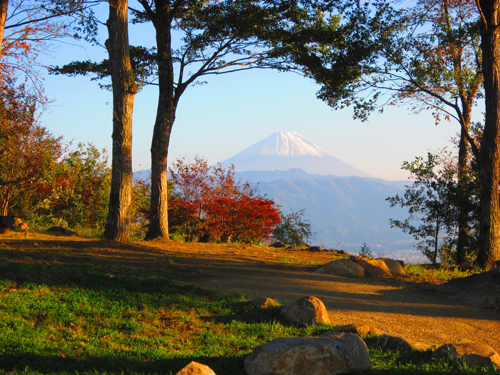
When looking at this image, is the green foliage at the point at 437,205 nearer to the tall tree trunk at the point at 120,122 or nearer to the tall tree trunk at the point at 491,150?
the tall tree trunk at the point at 491,150

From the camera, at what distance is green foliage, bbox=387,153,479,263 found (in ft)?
42.3

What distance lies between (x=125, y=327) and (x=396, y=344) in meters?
3.01

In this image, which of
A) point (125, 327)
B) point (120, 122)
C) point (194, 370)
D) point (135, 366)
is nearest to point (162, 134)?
point (120, 122)

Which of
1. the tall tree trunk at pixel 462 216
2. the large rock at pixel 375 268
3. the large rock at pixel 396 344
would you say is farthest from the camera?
the tall tree trunk at pixel 462 216

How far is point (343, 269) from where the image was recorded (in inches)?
355

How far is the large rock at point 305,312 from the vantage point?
204 inches

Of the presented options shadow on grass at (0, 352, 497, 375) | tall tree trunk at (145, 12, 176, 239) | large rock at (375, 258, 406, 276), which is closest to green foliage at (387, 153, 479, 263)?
large rock at (375, 258, 406, 276)

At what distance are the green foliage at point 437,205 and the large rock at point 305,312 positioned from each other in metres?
9.07

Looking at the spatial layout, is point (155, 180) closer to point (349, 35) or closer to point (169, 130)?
point (169, 130)

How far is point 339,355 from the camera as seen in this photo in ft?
12.2

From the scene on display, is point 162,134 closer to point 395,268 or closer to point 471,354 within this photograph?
point 395,268

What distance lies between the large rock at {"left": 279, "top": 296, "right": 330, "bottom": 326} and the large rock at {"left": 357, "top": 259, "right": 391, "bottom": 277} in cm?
442

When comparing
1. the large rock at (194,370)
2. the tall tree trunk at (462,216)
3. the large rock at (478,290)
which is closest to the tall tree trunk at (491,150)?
the tall tree trunk at (462,216)

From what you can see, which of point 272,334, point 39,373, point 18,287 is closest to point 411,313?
point 272,334
